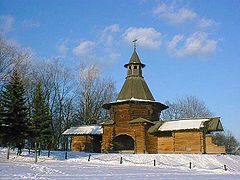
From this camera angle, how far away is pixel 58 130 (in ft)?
164

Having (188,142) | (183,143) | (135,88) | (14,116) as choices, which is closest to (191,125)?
(188,142)

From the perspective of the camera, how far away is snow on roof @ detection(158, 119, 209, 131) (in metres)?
33.9

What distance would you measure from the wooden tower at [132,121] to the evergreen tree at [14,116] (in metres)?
13.1

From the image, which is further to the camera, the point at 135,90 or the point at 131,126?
the point at 135,90

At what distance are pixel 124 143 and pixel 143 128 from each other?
15.7ft

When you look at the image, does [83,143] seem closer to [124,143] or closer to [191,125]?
[124,143]

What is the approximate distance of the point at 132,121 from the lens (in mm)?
37219

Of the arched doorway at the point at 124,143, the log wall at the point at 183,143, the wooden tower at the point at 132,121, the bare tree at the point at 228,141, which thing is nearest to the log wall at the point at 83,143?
the wooden tower at the point at 132,121

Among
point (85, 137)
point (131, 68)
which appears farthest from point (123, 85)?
point (85, 137)

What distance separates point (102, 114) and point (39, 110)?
28.0 metres

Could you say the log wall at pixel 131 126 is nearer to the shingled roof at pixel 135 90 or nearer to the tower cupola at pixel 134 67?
the shingled roof at pixel 135 90

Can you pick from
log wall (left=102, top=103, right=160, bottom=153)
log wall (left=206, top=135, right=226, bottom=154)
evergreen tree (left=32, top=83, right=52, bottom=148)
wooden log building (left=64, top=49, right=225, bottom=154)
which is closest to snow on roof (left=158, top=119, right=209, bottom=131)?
wooden log building (left=64, top=49, right=225, bottom=154)

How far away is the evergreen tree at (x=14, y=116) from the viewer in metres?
25.8

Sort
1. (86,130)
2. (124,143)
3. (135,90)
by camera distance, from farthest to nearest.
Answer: (86,130) → (135,90) → (124,143)
